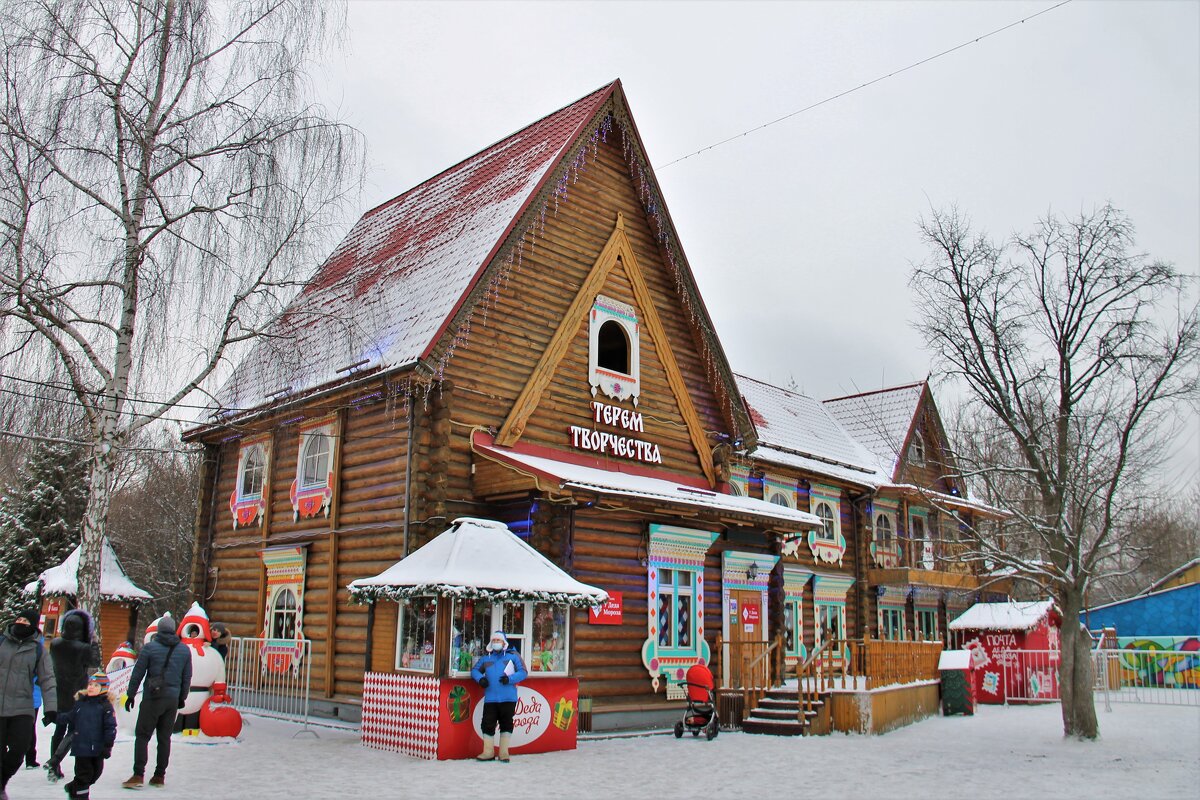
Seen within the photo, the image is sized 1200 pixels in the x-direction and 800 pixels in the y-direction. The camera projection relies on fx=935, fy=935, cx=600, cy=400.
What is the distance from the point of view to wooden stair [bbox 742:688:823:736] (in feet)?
51.9

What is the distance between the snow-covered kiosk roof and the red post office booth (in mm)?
15613

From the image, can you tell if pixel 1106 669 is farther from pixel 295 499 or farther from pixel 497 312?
pixel 295 499

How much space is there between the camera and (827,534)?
27312 mm

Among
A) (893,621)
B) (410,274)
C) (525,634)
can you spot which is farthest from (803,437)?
(525,634)

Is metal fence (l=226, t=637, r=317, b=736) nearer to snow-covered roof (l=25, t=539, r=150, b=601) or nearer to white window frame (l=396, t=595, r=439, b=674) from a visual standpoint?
white window frame (l=396, t=595, r=439, b=674)

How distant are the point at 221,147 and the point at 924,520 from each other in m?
25.8

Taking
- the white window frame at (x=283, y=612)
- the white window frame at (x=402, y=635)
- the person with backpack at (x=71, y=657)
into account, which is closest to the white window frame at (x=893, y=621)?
the white window frame at (x=283, y=612)

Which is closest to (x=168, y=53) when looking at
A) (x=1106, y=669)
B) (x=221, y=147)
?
(x=221, y=147)

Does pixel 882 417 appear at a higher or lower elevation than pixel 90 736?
higher

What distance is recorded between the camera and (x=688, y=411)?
19.1 meters

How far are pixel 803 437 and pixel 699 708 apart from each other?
15.0 meters

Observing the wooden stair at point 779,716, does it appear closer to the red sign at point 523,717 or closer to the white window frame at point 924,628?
the red sign at point 523,717

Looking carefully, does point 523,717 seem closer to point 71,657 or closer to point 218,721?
point 218,721

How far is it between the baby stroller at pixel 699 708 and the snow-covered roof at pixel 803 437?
10305 millimetres
